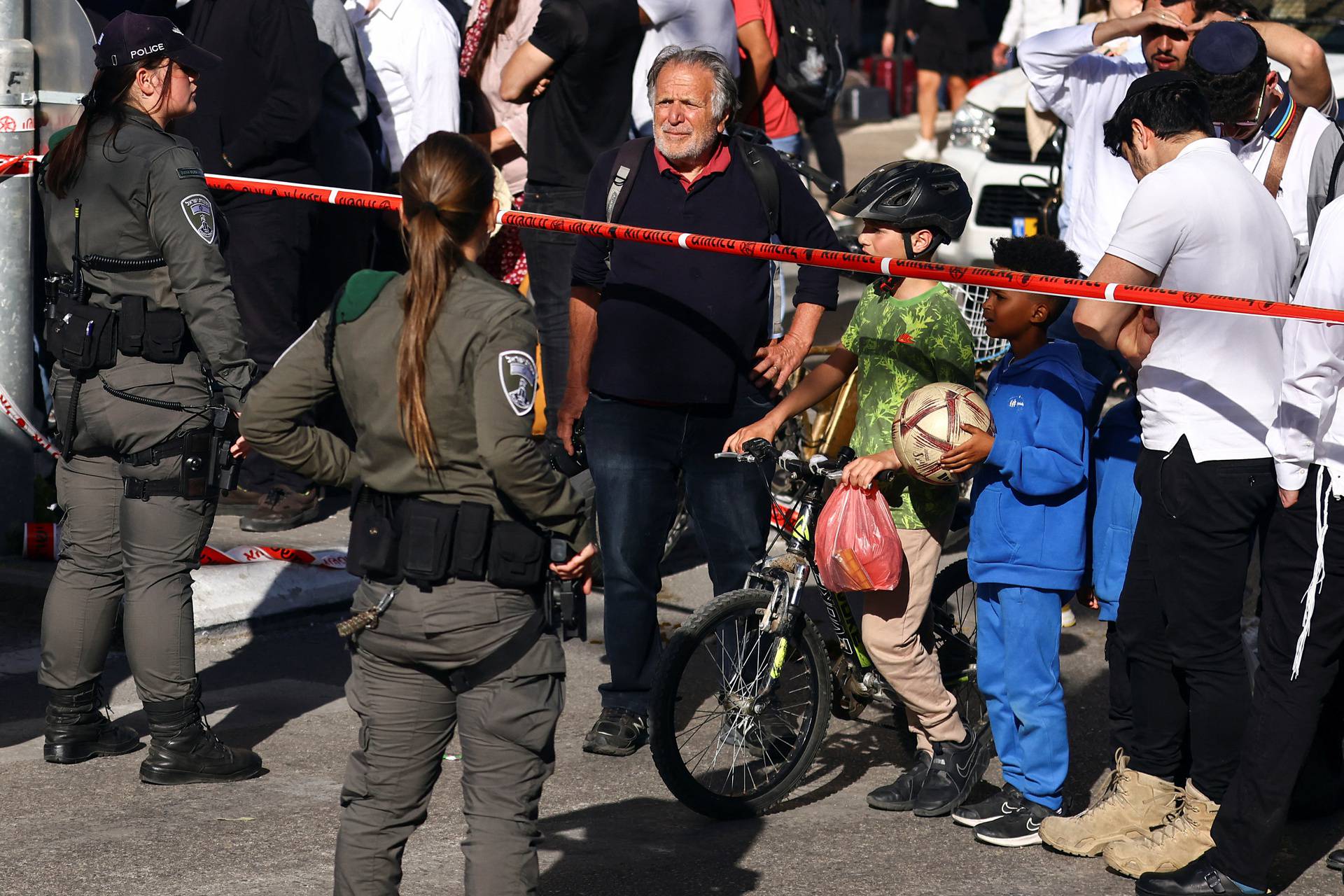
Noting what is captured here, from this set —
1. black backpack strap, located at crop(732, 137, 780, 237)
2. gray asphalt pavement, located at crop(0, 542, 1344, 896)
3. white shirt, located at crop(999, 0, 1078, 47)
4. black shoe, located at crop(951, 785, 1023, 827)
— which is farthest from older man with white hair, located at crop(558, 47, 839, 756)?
white shirt, located at crop(999, 0, 1078, 47)

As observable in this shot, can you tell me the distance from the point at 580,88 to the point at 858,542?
10.9 ft

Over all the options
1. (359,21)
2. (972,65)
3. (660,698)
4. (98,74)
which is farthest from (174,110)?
(972,65)

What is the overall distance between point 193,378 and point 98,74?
94 cm

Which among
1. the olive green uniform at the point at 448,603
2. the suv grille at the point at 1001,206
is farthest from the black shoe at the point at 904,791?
the suv grille at the point at 1001,206

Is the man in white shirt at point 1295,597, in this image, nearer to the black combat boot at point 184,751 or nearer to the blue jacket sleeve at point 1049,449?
the blue jacket sleeve at point 1049,449

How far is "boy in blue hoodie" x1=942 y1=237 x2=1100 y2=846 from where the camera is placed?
15.3ft

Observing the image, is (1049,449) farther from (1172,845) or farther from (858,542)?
(1172,845)

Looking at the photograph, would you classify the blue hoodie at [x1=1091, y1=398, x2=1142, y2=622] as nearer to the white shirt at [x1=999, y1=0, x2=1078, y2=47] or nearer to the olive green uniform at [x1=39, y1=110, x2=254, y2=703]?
the olive green uniform at [x1=39, y1=110, x2=254, y2=703]

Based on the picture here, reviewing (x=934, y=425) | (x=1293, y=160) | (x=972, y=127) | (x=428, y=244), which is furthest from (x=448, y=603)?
(x=972, y=127)

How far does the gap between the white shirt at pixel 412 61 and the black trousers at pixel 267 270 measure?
0.79 metres

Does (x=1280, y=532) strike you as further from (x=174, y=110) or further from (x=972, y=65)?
(x=972, y=65)

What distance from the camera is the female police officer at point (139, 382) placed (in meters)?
4.92

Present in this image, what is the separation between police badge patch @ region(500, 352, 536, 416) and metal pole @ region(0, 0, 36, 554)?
394cm

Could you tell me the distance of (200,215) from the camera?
16.1 feet
